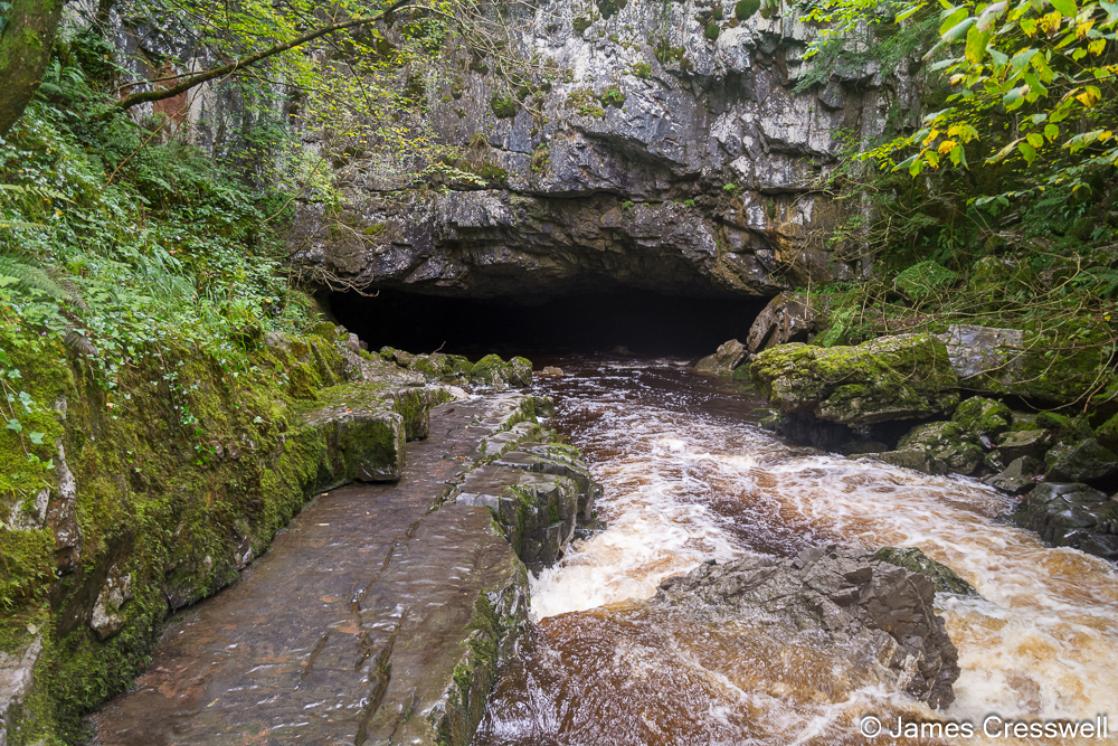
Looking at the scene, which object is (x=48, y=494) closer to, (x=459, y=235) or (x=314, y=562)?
(x=314, y=562)

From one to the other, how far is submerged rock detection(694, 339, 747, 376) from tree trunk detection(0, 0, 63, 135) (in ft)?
46.3

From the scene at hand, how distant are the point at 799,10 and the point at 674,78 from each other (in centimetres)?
296

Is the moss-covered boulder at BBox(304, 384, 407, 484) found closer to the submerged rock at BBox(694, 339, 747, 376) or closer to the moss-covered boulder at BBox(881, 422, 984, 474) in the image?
the moss-covered boulder at BBox(881, 422, 984, 474)

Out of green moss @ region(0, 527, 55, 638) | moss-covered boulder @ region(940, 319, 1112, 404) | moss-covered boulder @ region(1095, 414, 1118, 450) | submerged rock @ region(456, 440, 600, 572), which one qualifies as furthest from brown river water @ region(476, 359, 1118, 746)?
green moss @ region(0, 527, 55, 638)

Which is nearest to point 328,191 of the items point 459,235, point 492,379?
point 492,379

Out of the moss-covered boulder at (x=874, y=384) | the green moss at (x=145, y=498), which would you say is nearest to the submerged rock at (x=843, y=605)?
the green moss at (x=145, y=498)

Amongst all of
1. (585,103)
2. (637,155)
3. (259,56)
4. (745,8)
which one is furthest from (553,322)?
(259,56)

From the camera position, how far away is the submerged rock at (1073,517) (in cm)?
512

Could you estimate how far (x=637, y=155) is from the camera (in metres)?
14.0

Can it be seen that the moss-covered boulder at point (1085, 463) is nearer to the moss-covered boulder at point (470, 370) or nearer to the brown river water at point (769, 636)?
the brown river water at point (769, 636)

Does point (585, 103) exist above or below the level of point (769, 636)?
above

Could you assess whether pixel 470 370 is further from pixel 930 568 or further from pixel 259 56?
pixel 930 568

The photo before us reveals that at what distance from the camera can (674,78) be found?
13664mm

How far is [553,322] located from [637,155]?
36.7 feet
